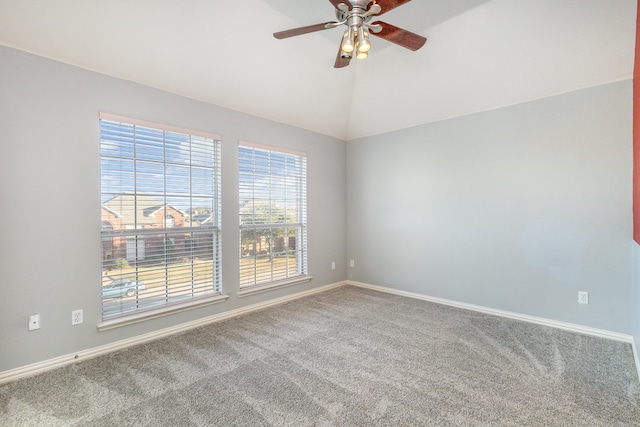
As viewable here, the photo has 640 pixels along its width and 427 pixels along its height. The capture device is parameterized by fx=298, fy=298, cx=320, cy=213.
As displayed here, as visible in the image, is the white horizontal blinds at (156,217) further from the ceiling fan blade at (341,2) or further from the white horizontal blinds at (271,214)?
the ceiling fan blade at (341,2)

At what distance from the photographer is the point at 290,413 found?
178cm

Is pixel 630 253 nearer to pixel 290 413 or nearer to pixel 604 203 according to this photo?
pixel 604 203

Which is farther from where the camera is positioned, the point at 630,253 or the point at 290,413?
the point at 630,253

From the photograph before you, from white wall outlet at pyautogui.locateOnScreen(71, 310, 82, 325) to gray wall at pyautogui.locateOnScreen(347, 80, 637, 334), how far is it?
348 centimetres

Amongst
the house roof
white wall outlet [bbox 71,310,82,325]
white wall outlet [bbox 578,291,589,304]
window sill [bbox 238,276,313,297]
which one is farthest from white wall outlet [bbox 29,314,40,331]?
white wall outlet [bbox 578,291,589,304]

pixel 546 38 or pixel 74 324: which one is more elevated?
pixel 546 38

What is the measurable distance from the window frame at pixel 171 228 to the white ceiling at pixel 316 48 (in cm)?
47

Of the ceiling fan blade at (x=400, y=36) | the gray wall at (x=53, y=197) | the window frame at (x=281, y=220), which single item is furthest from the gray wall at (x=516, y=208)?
the gray wall at (x=53, y=197)

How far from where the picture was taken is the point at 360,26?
1840 mm

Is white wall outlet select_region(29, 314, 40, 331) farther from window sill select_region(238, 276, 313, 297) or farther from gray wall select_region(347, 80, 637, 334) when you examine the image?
gray wall select_region(347, 80, 637, 334)

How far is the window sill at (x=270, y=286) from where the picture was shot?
354 centimetres

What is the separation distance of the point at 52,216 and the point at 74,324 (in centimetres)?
89

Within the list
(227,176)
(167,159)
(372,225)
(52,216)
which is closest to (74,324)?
(52,216)

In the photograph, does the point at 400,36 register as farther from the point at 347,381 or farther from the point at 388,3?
the point at 347,381
